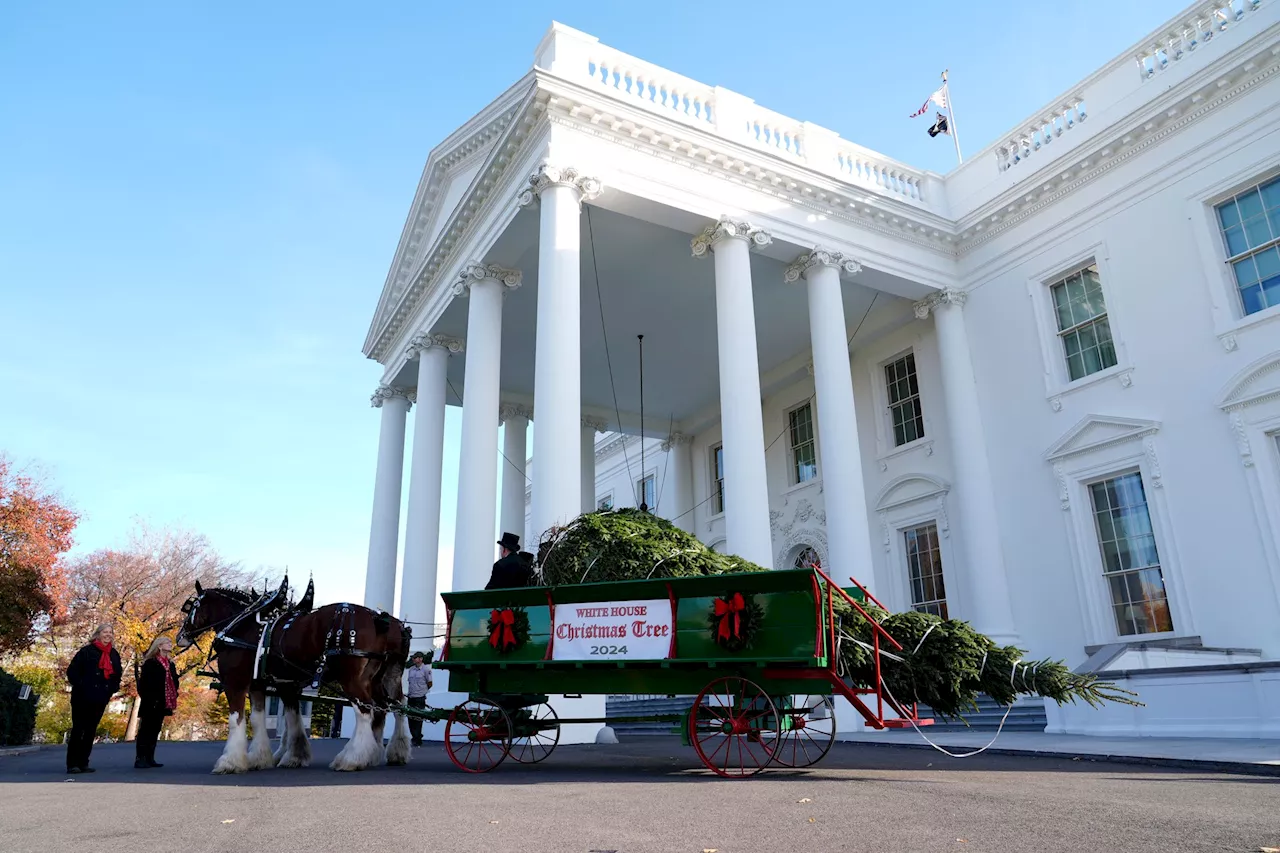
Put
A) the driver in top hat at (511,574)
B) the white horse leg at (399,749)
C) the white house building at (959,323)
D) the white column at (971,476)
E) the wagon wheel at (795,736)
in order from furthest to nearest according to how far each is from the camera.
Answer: the white column at (971,476) → the white house building at (959,323) → the white horse leg at (399,749) → the driver in top hat at (511,574) → the wagon wheel at (795,736)

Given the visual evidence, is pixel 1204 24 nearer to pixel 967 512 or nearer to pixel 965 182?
pixel 965 182

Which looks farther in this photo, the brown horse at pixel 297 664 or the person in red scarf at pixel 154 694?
the person in red scarf at pixel 154 694

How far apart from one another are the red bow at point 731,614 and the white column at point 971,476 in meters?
9.87

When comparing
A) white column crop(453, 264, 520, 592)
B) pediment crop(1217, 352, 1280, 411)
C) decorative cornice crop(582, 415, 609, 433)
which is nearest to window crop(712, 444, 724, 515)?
decorative cornice crop(582, 415, 609, 433)

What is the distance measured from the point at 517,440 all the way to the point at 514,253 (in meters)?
7.56

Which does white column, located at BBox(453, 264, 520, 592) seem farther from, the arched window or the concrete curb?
the arched window

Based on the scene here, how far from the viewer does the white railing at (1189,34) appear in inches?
516

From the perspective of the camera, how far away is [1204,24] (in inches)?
531

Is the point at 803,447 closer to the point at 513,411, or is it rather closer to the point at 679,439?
the point at 679,439

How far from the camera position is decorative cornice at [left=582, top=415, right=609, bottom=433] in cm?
2388

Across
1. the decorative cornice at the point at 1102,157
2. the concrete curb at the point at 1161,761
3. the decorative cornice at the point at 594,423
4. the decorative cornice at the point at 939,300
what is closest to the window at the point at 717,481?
the decorative cornice at the point at 594,423

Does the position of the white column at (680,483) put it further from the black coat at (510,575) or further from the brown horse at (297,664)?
the black coat at (510,575)

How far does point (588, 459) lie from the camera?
23.1 meters

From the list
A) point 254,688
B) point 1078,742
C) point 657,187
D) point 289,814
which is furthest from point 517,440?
point 289,814
